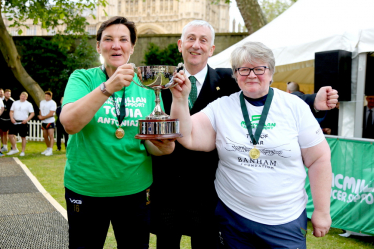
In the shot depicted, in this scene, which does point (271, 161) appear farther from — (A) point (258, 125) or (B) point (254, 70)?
(B) point (254, 70)

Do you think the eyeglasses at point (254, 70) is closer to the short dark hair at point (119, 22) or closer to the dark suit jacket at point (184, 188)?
the dark suit jacket at point (184, 188)

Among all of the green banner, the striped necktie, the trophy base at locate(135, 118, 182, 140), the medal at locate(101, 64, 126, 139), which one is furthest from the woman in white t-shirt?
the green banner

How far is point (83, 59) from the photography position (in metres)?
18.7

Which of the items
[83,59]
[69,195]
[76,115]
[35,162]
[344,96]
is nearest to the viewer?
[76,115]

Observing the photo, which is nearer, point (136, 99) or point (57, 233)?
point (136, 99)

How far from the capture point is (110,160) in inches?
78.1

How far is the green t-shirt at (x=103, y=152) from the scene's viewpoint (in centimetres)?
196

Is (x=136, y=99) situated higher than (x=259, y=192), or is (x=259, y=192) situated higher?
(x=136, y=99)

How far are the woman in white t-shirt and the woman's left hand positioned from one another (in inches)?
3.7

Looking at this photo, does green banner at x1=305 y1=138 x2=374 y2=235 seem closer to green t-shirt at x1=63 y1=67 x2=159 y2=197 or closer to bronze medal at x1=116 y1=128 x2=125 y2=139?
green t-shirt at x1=63 y1=67 x2=159 y2=197

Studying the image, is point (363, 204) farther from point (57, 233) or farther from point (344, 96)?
point (57, 233)

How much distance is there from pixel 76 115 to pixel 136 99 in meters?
0.43

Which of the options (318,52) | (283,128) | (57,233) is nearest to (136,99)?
(283,128)

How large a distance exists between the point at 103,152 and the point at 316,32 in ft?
16.7
